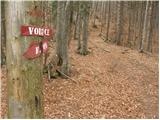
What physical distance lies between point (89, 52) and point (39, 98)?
54.3 feet

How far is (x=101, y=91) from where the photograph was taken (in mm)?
13023

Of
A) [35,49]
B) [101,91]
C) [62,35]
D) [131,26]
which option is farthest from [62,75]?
[131,26]

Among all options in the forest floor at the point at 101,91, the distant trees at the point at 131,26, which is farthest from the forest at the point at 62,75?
the distant trees at the point at 131,26

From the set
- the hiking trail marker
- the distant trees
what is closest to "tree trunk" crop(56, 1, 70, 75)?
the hiking trail marker

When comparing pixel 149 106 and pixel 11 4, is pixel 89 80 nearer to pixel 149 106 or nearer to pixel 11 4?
pixel 149 106

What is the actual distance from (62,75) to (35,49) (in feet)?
32.7

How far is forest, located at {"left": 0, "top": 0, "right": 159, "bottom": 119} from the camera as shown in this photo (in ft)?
12.3

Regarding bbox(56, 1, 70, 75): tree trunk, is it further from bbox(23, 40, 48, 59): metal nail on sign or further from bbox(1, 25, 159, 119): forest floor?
bbox(23, 40, 48, 59): metal nail on sign

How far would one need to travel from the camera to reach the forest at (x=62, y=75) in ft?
12.3

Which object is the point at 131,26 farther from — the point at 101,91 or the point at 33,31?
the point at 33,31

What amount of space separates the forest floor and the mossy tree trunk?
6071mm

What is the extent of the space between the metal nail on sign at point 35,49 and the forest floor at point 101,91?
20.2ft

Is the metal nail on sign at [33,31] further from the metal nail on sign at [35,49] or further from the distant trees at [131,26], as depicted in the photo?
the distant trees at [131,26]

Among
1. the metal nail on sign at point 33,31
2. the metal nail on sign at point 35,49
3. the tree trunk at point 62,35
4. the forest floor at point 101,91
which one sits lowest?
the forest floor at point 101,91
